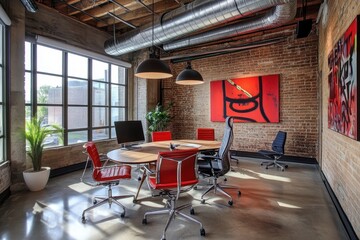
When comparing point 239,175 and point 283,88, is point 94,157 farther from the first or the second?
point 283,88

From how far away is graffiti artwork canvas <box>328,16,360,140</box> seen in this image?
2022 mm

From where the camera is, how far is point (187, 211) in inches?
117

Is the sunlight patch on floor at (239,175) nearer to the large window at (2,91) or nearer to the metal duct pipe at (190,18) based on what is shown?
the metal duct pipe at (190,18)

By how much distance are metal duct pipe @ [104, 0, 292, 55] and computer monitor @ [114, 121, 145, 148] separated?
195 centimetres

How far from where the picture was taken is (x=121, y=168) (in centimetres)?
319

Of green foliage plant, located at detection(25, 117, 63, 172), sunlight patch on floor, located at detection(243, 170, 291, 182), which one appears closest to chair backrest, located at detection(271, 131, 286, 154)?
sunlight patch on floor, located at detection(243, 170, 291, 182)

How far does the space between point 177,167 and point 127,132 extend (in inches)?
64.5

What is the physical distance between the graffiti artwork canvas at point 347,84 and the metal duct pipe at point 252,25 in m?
1.10

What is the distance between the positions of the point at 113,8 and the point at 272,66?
13.6 ft

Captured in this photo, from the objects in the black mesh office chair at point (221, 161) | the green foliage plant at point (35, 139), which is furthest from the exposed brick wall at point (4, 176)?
the black mesh office chair at point (221, 161)

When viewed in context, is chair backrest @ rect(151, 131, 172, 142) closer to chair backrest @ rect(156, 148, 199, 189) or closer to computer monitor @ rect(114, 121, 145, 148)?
computer monitor @ rect(114, 121, 145, 148)

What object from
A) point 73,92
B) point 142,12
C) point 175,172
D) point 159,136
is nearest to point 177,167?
point 175,172

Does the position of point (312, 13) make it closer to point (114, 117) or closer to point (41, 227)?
point (114, 117)

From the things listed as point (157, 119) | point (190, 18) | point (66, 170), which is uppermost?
point (190, 18)
